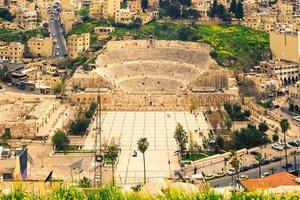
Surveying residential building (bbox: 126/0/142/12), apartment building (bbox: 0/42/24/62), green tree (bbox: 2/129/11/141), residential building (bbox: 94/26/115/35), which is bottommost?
green tree (bbox: 2/129/11/141)

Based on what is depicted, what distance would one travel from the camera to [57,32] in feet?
192

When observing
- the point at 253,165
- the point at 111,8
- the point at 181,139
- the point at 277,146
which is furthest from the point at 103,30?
the point at 253,165

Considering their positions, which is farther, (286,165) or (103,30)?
(103,30)

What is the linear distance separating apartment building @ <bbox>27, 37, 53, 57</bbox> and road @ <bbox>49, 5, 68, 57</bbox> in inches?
30.1

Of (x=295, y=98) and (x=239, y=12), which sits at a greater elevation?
(x=239, y=12)

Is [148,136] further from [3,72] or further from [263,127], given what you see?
[3,72]

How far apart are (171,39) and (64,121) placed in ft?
61.2

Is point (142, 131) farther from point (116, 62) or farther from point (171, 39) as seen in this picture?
point (171, 39)

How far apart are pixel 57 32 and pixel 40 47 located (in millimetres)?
6366

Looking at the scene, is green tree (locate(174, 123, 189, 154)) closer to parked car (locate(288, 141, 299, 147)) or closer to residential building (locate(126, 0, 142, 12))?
parked car (locate(288, 141, 299, 147))

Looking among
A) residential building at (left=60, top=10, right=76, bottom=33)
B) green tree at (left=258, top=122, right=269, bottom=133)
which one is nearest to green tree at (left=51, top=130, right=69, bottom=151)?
green tree at (left=258, top=122, right=269, bottom=133)

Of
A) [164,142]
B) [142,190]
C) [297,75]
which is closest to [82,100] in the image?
[164,142]

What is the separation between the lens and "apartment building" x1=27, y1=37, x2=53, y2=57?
172 ft

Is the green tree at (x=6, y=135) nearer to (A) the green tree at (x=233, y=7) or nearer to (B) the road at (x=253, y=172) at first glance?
(B) the road at (x=253, y=172)
